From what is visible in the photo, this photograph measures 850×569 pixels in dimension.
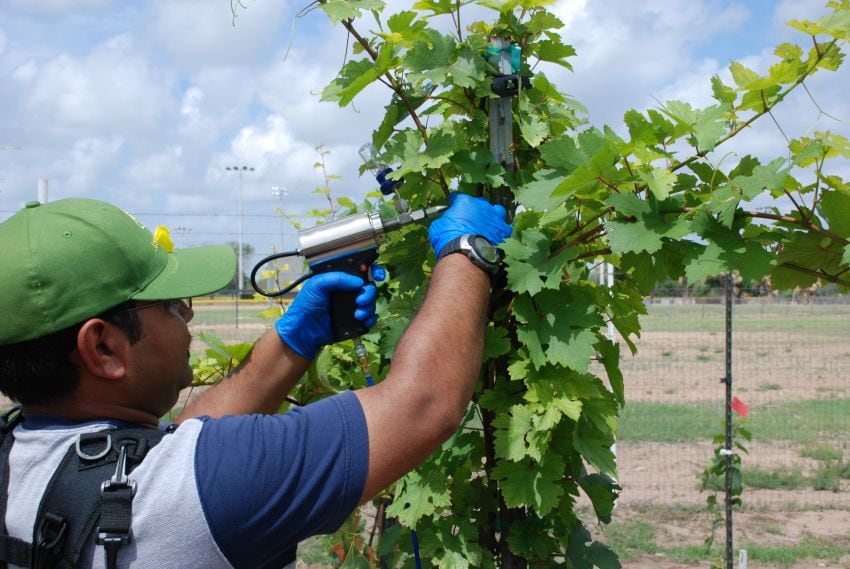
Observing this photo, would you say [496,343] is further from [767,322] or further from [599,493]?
[767,322]

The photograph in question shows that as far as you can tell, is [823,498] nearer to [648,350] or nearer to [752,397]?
[752,397]

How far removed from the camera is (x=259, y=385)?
2225 millimetres

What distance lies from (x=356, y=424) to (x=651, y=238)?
2.40 feet

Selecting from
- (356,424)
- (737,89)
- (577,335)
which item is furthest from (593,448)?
(737,89)

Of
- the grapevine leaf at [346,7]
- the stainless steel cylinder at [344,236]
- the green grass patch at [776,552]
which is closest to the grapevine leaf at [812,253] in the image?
the stainless steel cylinder at [344,236]

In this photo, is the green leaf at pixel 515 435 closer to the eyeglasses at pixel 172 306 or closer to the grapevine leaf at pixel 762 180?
the grapevine leaf at pixel 762 180

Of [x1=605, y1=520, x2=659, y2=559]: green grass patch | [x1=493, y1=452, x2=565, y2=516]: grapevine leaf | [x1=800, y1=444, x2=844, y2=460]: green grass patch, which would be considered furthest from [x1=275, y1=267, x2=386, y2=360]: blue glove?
[x1=800, y1=444, x2=844, y2=460]: green grass patch

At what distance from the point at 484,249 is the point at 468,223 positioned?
0.41ft

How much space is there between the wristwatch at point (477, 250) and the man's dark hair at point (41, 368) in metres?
0.78

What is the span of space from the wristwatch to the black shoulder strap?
2.64 ft

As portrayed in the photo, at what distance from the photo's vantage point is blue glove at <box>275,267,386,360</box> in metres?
2.08

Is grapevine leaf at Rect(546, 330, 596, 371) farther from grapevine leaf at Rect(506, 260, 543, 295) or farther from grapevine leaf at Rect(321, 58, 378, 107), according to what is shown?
grapevine leaf at Rect(321, 58, 378, 107)

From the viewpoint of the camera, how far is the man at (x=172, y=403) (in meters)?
1.39

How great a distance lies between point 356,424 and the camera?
1474 mm
